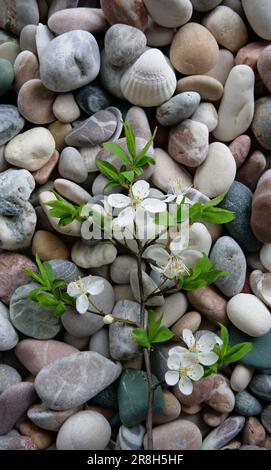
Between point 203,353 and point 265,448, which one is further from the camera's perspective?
point 265,448

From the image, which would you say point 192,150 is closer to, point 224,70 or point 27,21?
point 224,70

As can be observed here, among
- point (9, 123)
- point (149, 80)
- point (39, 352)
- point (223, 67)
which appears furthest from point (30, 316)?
point (223, 67)

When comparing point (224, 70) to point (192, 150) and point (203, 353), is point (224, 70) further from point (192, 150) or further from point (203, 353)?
point (203, 353)

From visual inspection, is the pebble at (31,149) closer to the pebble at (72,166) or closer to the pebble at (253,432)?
the pebble at (72,166)

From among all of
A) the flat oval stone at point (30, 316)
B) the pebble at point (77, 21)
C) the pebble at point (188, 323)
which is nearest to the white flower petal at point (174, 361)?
the pebble at point (188, 323)

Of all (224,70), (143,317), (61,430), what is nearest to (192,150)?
(224,70)

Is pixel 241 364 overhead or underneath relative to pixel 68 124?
underneath

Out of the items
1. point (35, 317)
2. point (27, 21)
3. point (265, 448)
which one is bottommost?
point (265, 448)
